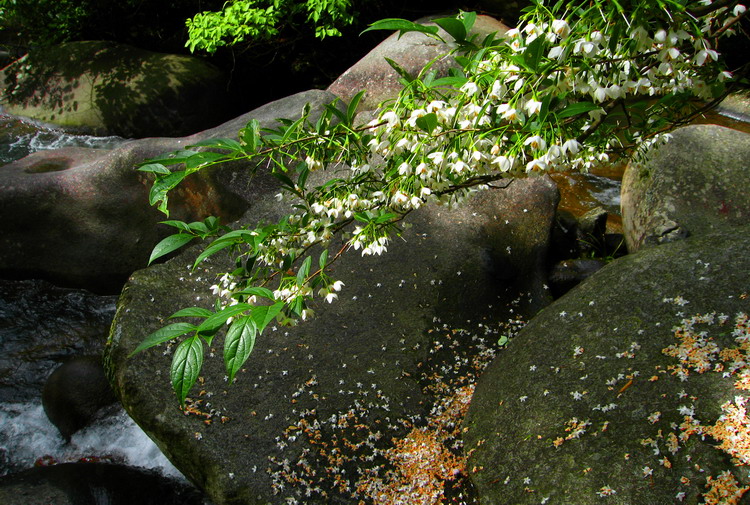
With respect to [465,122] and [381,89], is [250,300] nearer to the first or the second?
[465,122]

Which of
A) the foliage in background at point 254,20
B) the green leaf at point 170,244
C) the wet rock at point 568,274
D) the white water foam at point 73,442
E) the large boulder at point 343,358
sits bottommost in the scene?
the white water foam at point 73,442

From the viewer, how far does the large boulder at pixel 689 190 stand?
3760 millimetres

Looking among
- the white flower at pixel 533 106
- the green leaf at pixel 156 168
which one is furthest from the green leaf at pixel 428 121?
the green leaf at pixel 156 168

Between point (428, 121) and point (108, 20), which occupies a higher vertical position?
point (428, 121)

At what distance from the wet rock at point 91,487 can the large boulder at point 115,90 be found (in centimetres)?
467

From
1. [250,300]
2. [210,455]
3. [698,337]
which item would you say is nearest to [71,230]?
[210,455]

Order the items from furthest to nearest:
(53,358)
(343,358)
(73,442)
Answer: (53,358) → (73,442) → (343,358)

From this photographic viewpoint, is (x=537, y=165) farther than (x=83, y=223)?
No

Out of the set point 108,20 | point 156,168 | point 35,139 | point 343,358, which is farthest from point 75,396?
point 108,20

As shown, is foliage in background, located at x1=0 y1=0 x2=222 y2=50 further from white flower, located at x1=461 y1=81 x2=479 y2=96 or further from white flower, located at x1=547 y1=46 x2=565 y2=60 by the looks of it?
white flower, located at x1=547 y1=46 x2=565 y2=60

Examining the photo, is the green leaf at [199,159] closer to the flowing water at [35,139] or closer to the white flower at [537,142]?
the white flower at [537,142]

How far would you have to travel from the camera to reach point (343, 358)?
117 inches

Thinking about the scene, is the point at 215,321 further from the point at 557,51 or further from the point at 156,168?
the point at 557,51

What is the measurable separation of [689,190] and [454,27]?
3285 mm
